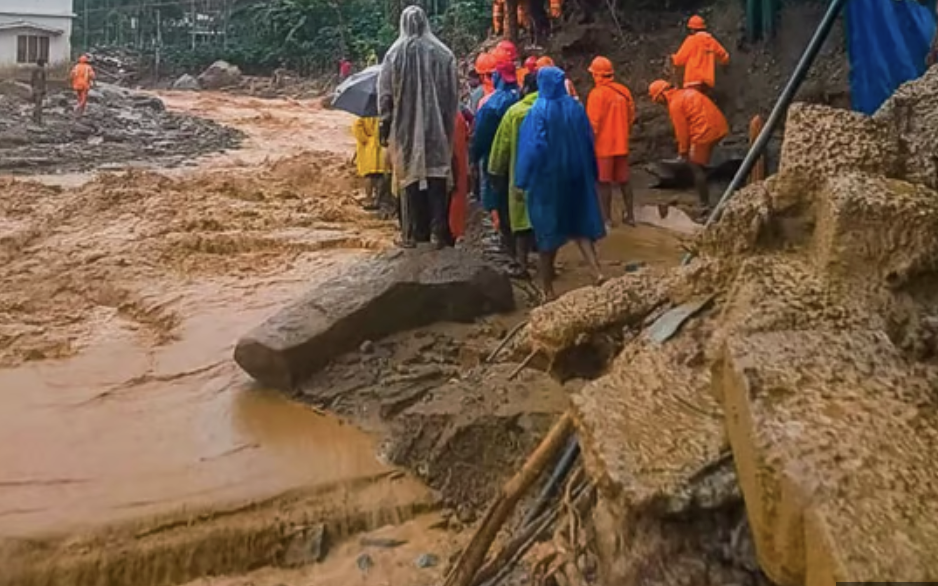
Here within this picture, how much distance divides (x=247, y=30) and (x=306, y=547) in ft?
129

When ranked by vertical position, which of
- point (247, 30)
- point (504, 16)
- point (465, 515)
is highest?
A: point (247, 30)

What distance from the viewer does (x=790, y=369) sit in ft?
8.47

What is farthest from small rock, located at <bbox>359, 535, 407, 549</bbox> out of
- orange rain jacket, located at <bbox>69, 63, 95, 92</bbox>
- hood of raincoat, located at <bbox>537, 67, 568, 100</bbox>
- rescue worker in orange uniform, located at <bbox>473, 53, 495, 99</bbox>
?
orange rain jacket, located at <bbox>69, 63, 95, 92</bbox>

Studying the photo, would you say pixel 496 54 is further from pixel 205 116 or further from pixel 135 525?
pixel 205 116

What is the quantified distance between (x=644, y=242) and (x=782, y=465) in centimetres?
711

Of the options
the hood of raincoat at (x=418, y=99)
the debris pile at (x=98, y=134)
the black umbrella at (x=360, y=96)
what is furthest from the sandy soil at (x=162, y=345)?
the debris pile at (x=98, y=134)

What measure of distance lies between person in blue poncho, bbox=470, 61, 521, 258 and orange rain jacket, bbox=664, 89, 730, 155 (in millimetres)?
2004

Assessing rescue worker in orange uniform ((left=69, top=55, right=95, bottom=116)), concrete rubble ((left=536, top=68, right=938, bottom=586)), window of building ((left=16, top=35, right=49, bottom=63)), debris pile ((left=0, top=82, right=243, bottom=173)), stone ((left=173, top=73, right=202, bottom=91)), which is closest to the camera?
concrete rubble ((left=536, top=68, right=938, bottom=586))

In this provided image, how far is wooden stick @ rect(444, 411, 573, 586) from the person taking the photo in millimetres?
3438

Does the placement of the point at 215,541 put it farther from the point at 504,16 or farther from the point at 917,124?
the point at 504,16

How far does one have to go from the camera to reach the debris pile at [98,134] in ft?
60.7

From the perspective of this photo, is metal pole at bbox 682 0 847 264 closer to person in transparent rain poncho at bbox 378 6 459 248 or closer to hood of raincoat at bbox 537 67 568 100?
hood of raincoat at bbox 537 67 568 100

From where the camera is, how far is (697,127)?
9.66 metres

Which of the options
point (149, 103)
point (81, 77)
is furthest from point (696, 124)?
point (149, 103)
